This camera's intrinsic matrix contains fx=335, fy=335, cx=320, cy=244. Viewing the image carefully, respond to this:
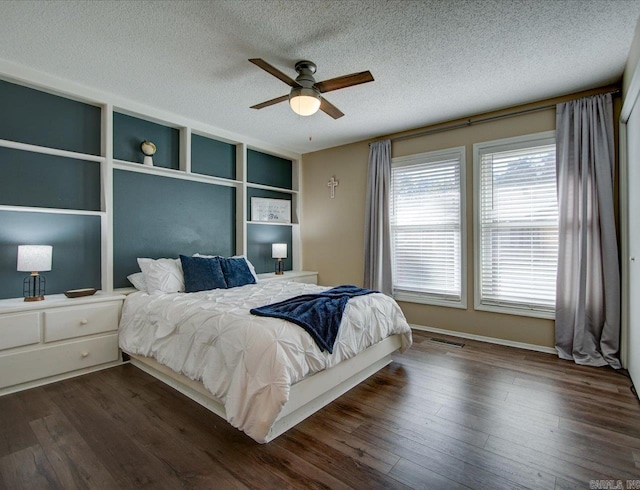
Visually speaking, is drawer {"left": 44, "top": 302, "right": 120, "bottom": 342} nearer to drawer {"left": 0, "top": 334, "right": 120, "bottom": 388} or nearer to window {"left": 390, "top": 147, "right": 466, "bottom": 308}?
drawer {"left": 0, "top": 334, "right": 120, "bottom": 388}

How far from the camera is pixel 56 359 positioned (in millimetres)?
2896

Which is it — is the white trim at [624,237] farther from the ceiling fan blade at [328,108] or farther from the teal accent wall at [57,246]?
the teal accent wall at [57,246]

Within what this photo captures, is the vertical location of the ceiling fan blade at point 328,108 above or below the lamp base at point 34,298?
above

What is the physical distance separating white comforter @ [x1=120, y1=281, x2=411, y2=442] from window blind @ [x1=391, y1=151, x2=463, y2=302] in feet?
4.25

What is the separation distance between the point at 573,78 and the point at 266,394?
3796 millimetres

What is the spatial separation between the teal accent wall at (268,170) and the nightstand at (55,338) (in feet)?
8.74

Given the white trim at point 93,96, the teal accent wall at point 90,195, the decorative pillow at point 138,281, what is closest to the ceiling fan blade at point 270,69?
the white trim at point 93,96

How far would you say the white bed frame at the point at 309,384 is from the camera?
216cm

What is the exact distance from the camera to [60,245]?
327 centimetres

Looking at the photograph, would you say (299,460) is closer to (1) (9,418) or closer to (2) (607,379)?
(1) (9,418)

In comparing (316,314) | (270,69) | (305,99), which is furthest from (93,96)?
(316,314)

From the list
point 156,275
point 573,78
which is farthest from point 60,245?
point 573,78

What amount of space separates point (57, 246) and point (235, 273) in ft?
5.66

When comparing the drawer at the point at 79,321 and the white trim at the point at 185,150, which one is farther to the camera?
the white trim at the point at 185,150
